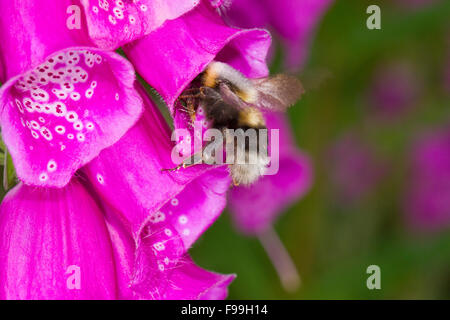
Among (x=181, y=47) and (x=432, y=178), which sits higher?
(x=181, y=47)

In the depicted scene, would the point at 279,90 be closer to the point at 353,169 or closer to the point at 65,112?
the point at 65,112

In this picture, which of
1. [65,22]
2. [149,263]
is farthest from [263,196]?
[65,22]

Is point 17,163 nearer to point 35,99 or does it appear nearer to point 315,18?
point 35,99

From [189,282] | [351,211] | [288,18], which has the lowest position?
[351,211]

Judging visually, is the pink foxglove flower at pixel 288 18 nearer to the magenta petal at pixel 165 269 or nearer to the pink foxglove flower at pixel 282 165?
the pink foxglove flower at pixel 282 165

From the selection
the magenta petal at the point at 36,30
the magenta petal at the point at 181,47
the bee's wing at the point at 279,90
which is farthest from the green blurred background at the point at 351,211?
the magenta petal at the point at 36,30

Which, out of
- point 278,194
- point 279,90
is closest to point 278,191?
point 278,194

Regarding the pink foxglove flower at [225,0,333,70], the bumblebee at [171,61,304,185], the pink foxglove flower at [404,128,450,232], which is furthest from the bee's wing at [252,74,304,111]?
the pink foxglove flower at [404,128,450,232]
